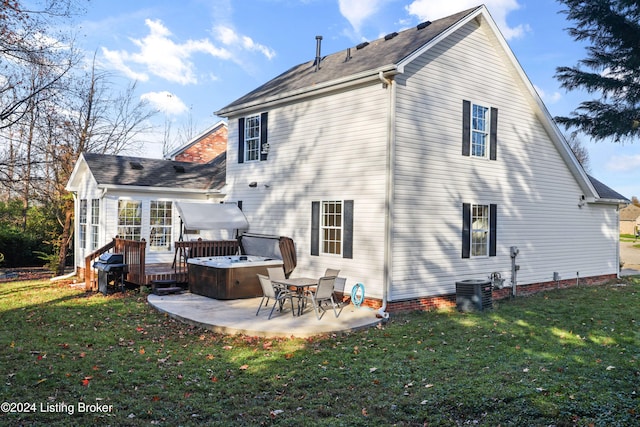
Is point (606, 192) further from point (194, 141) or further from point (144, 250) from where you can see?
point (194, 141)

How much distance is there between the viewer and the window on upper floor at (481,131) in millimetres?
12586

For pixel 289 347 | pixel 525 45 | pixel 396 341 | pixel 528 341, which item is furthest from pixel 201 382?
pixel 525 45

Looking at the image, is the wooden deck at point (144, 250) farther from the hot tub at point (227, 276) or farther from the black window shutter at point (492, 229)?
the black window shutter at point (492, 229)

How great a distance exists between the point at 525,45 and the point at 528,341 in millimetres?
10918

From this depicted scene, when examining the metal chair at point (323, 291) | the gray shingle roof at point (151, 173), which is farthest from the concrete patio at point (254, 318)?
the gray shingle roof at point (151, 173)

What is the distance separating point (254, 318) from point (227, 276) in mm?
2178

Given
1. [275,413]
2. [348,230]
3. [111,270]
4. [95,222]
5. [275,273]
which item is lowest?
[275,413]

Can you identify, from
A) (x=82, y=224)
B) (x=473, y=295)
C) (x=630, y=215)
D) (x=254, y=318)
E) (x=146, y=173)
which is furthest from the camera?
(x=630, y=215)

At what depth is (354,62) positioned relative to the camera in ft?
42.4

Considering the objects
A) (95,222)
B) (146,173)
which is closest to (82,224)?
(95,222)

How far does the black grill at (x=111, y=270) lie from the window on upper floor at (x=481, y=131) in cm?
1007

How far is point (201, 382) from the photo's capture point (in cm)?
625

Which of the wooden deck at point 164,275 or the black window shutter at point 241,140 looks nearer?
the wooden deck at point 164,275

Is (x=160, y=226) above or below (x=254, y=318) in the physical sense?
above
